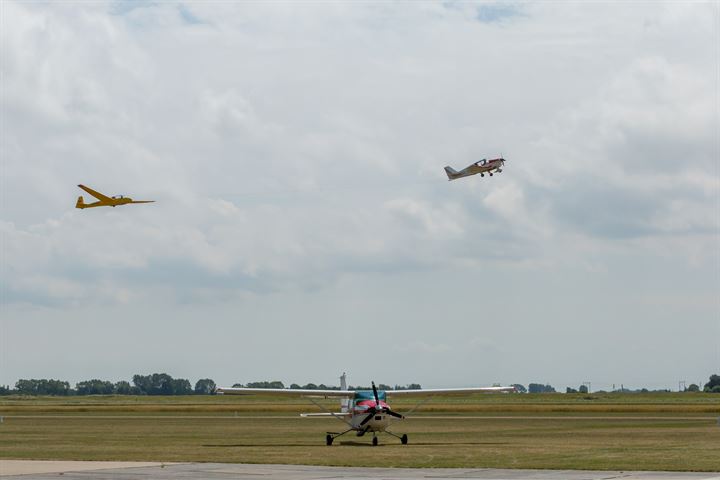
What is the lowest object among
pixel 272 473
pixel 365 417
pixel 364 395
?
pixel 272 473

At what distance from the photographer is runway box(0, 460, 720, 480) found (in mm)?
30000

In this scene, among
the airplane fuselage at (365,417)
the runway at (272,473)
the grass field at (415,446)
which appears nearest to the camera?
the runway at (272,473)

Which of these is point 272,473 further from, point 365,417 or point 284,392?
point 284,392

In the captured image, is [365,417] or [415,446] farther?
[365,417]

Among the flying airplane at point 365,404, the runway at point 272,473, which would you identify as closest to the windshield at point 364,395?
the flying airplane at point 365,404

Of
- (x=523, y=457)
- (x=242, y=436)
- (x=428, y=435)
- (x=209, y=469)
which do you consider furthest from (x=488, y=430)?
(x=209, y=469)

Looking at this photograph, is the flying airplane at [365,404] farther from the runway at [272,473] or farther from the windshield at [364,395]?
the runway at [272,473]

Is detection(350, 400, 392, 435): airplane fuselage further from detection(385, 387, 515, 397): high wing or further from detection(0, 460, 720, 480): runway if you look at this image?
detection(0, 460, 720, 480): runway

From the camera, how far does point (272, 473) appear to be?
31812 mm

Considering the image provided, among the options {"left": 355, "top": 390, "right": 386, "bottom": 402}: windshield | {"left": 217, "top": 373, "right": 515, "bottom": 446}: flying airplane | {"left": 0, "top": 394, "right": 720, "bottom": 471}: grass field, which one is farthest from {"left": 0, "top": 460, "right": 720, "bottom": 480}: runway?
{"left": 355, "top": 390, "right": 386, "bottom": 402}: windshield

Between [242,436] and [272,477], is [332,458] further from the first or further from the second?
[242,436]

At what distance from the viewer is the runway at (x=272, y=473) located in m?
30.0

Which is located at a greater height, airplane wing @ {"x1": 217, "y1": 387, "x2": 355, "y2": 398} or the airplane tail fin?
the airplane tail fin

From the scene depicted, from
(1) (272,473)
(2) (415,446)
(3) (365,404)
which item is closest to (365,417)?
(3) (365,404)
